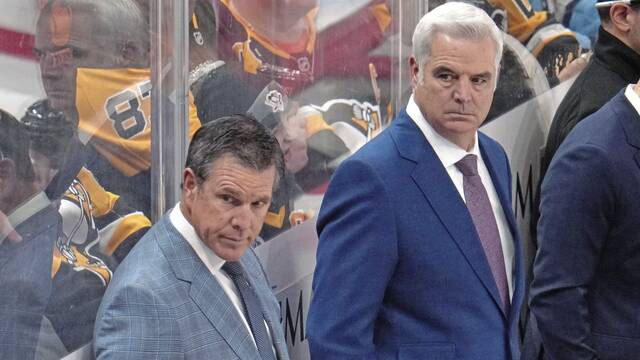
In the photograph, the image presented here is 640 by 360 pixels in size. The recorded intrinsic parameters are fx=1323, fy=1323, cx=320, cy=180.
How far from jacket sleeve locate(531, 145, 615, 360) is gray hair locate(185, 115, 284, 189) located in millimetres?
706

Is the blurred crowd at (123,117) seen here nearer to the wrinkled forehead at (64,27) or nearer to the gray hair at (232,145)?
the wrinkled forehead at (64,27)

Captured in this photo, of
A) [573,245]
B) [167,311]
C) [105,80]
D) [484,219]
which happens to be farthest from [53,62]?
[573,245]

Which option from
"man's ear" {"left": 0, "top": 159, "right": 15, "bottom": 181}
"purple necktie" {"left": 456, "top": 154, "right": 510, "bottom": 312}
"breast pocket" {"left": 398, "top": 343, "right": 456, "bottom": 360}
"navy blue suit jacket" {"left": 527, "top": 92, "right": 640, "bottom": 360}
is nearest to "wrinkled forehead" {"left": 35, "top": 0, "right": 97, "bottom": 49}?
"man's ear" {"left": 0, "top": 159, "right": 15, "bottom": 181}

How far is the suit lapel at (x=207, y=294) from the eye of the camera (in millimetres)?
2795

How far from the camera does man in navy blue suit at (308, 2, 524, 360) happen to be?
2812 mm

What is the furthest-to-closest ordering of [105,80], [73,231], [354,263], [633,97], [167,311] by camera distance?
[633,97] < [105,80] < [73,231] < [354,263] < [167,311]

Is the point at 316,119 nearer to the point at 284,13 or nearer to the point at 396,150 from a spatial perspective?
the point at 284,13

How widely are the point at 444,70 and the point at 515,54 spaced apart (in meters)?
1.57

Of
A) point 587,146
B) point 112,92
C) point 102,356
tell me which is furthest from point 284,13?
point 102,356

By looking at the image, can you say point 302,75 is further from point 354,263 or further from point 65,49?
point 354,263

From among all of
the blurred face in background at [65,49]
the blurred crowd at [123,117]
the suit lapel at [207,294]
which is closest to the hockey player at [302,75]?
the blurred crowd at [123,117]

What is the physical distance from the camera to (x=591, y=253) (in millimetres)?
3090

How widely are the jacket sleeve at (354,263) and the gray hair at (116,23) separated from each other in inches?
26.8

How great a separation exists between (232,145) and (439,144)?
47 cm
